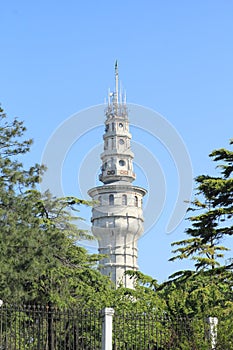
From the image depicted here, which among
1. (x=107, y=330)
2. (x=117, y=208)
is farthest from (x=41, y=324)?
(x=117, y=208)

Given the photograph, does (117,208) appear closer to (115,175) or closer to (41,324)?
(115,175)

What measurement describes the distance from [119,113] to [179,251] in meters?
57.5

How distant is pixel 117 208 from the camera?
8188cm

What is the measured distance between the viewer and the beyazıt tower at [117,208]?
8169cm

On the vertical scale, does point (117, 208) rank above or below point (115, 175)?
below

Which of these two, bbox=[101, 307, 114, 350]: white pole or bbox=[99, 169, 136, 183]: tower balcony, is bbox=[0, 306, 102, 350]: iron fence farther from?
bbox=[99, 169, 136, 183]: tower balcony

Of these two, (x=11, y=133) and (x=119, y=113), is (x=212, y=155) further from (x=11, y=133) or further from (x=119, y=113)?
(x=119, y=113)

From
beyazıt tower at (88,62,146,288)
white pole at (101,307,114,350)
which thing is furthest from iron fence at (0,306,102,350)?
beyazıt tower at (88,62,146,288)

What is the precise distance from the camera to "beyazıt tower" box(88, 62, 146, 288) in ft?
268

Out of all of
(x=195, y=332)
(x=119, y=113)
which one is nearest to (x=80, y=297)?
(x=195, y=332)

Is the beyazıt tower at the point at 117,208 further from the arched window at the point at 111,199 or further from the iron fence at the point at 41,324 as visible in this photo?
the iron fence at the point at 41,324

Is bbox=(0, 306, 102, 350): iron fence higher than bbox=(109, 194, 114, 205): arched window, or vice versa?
bbox=(109, 194, 114, 205): arched window

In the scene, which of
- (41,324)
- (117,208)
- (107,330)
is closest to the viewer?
(107,330)

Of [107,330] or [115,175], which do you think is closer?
[107,330]
